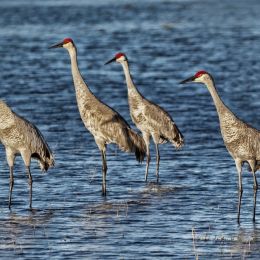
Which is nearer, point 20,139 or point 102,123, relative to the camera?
point 20,139

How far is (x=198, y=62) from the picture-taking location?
32.0 m

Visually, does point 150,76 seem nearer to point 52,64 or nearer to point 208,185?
point 52,64

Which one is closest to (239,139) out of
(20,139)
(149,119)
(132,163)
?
(20,139)

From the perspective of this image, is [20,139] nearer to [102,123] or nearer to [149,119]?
[102,123]

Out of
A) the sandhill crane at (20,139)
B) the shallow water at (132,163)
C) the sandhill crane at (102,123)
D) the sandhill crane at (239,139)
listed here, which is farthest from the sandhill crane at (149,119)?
the sandhill crane at (239,139)

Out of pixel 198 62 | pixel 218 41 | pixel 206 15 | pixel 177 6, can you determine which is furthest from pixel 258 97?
pixel 177 6

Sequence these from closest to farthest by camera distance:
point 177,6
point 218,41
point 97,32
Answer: point 218,41, point 97,32, point 177,6

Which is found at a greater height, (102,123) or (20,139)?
(102,123)

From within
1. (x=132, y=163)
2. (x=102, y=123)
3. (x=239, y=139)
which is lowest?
(x=132, y=163)

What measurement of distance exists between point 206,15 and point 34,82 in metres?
29.6

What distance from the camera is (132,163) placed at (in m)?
16.4

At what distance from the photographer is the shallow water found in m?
11.0

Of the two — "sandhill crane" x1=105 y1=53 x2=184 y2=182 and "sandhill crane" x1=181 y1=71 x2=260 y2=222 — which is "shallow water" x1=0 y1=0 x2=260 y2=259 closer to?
"sandhill crane" x1=105 y1=53 x2=184 y2=182

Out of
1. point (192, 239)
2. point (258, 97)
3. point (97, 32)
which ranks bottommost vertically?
point (192, 239)
